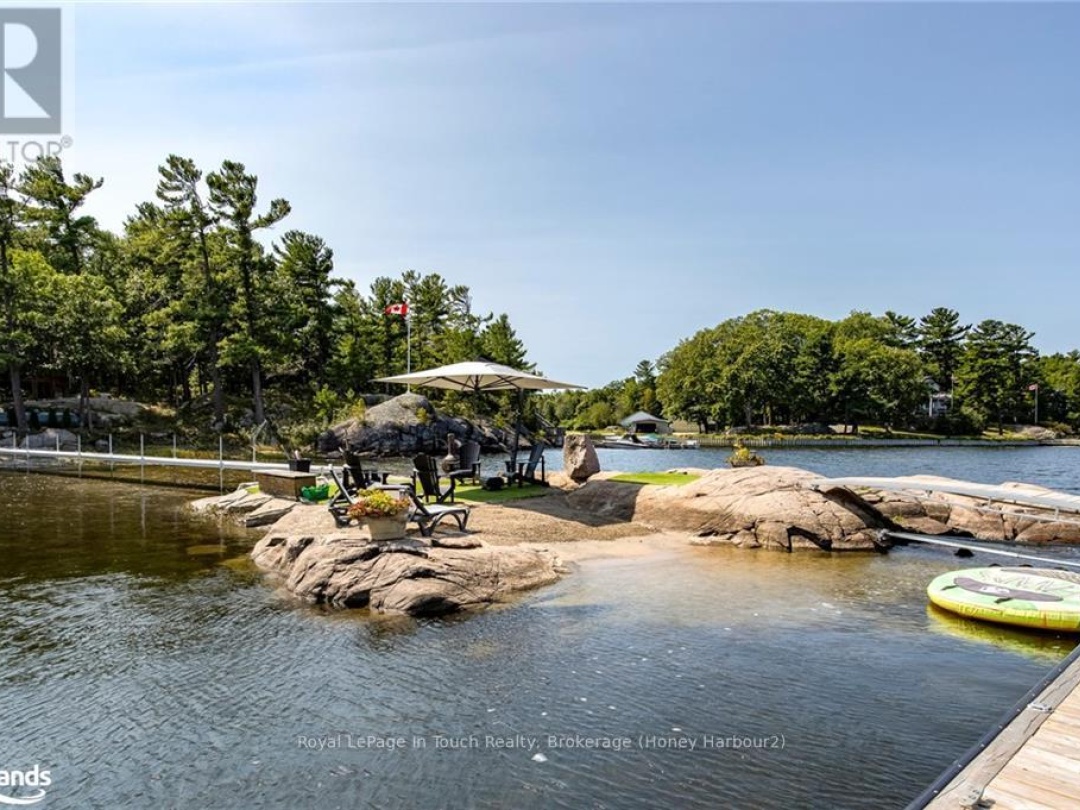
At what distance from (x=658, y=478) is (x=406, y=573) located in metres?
8.43

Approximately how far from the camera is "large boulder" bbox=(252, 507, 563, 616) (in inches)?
311

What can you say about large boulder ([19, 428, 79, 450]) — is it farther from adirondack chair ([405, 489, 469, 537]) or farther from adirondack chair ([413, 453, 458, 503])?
adirondack chair ([405, 489, 469, 537])

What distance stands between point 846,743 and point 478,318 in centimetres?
5469

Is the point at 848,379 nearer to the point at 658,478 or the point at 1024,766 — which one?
the point at 658,478

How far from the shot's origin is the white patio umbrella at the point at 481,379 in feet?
46.1

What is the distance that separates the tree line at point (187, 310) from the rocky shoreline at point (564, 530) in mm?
23977

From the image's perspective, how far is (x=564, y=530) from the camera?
11633 mm

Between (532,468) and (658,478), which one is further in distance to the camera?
(532,468)

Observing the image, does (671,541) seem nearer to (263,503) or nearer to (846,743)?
(846,743)

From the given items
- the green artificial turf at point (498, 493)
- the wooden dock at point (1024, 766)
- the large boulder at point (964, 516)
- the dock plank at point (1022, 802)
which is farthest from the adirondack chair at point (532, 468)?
the dock plank at point (1022, 802)

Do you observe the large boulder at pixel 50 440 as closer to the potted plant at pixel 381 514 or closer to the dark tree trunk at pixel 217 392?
the dark tree trunk at pixel 217 392

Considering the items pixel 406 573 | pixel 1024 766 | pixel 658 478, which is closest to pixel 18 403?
pixel 658 478

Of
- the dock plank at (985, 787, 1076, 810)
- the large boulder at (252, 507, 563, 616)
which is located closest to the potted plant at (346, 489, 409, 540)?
the large boulder at (252, 507, 563, 616)

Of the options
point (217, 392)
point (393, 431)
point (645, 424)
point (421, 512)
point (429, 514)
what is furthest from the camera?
point (645, 424)
